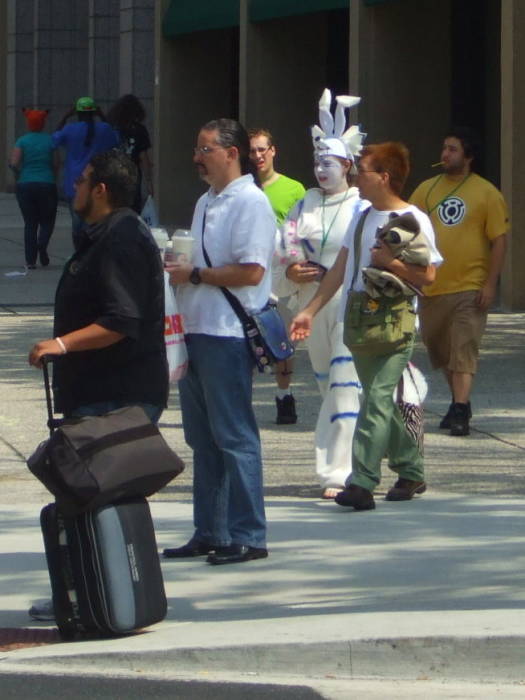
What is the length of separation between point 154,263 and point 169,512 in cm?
226

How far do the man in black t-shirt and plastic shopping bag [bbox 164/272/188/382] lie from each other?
356mm

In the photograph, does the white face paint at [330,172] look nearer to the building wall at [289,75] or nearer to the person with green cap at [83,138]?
the building wall at [289,75]

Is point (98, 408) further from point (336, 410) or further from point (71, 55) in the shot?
point (71, 55)

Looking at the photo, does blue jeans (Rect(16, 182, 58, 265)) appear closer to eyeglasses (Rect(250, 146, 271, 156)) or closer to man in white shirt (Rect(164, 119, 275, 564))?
eyeglasses (Rect(250, 146, 271, 156))

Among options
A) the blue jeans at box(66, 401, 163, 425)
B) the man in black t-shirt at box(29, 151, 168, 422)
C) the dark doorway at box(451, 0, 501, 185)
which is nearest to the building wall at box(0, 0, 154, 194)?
the dark doorway at box(451, 0, 501, 185)

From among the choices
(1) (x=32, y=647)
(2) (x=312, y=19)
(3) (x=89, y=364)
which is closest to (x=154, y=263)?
(3) (x=89, y=364)

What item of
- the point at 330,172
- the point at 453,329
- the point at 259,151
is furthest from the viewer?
the point at 453,329

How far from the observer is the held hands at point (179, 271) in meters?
6.90

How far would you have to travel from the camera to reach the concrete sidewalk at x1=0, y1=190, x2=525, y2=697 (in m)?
5.70

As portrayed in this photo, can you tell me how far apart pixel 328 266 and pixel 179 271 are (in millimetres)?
2160

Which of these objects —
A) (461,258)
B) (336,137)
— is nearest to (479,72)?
(461,258)

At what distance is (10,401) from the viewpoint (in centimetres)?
1162

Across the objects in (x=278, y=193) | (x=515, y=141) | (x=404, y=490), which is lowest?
(x=404, y=490)

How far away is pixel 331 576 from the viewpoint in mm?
6977
